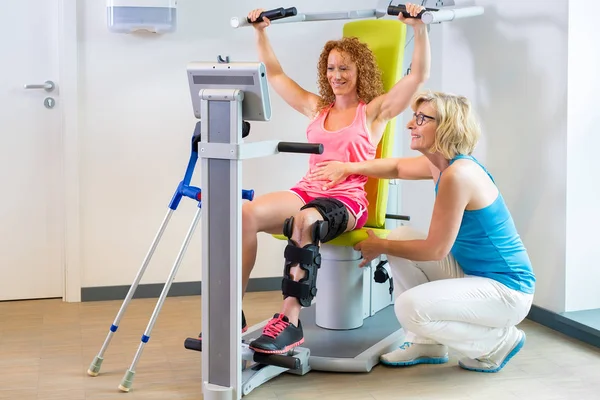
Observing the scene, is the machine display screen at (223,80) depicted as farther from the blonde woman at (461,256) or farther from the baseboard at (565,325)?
the baseboard at (565,325)

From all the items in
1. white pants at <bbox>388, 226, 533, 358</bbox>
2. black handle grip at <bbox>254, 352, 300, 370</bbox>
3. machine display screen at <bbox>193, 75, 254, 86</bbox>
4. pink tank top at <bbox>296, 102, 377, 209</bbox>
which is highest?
machine display screen at <bbox>193, 75, 254, 86</bbox>

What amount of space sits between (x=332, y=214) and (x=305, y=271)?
31 cm

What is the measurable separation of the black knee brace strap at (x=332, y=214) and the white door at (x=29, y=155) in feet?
5.57

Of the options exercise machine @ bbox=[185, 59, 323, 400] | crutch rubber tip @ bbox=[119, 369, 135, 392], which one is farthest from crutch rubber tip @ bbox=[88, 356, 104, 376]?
exercise machine @ bbox=[185, 59, 323, 400]

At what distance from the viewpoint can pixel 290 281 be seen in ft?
10.2

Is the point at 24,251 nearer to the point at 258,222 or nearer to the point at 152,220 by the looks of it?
the point at 152,220

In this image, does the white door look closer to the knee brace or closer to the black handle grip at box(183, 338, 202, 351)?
the black handle grip at box(183, 338, 202, 351)

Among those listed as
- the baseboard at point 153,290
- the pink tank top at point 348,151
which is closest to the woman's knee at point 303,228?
the pink tank top at point 348,151

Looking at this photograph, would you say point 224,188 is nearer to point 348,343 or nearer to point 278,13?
point 348,343

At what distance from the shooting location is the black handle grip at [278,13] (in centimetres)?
367

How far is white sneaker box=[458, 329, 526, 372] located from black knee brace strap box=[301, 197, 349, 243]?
0.75m

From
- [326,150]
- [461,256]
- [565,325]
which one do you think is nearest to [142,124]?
[326,150]

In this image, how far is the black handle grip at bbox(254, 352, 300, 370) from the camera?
3080mm

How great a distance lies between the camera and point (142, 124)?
4.43 m
